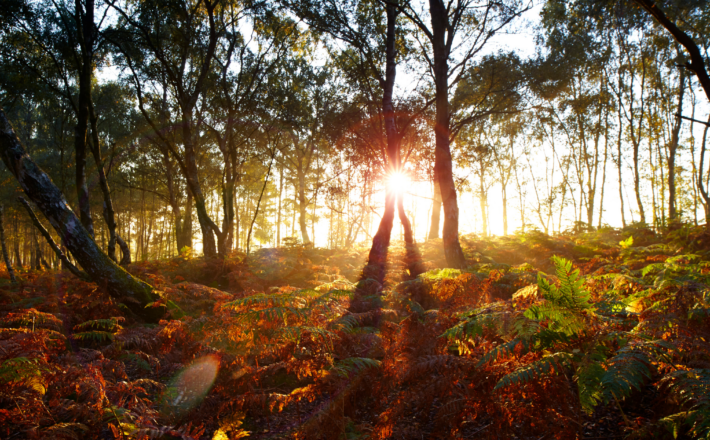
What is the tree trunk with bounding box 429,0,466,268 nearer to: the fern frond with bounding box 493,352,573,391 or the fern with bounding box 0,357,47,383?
the fern frond with bounding box 493,352,573,391

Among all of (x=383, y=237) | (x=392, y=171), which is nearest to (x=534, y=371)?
(x=383, y=237)

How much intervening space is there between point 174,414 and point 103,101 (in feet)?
67.7

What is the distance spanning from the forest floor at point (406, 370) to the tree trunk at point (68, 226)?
76cm

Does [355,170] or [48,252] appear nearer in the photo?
[355,170]

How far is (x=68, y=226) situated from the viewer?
5.30m

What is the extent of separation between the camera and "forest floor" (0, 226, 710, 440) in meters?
1.98

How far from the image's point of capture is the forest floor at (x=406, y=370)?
6.48ft

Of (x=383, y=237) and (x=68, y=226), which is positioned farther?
(x=383, y=237)

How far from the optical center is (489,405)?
214 centimetres

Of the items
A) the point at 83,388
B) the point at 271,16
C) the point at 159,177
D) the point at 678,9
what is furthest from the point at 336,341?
the point at 159,177

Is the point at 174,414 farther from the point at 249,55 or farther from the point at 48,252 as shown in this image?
the point at 48,252

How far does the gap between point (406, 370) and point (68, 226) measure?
5.68m

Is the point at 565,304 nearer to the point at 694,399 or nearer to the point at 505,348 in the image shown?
the point at 505,348

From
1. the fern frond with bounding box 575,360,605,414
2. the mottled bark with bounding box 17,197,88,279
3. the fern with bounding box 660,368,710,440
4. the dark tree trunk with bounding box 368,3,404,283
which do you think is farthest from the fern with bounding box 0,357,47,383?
the dark tree trunk with bounding box 368,3,404,283
